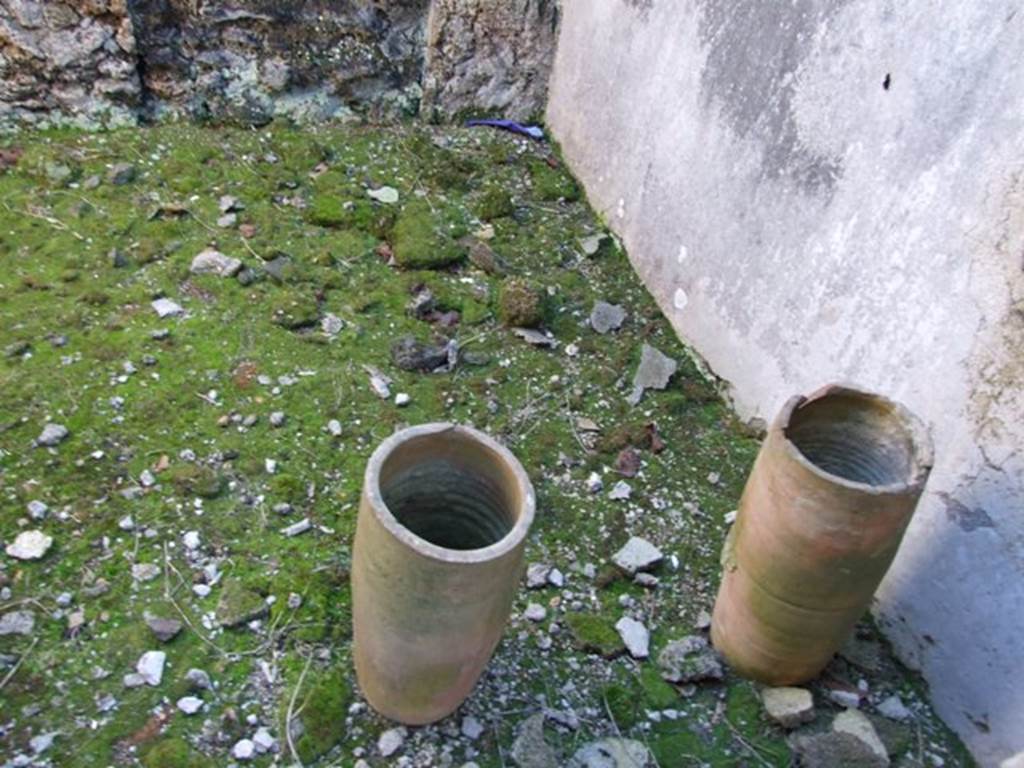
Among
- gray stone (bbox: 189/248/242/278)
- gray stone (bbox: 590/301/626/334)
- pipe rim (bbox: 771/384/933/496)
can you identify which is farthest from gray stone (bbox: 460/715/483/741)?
gray stone (bbox: 189/248/242/278)

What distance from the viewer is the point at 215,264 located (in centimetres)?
386

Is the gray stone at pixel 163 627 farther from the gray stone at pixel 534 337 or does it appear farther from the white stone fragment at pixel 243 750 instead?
the gray stone at pixel 534 337

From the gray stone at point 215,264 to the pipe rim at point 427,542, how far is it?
Result: 184 centimetres

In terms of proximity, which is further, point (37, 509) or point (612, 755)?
point (37, 509)

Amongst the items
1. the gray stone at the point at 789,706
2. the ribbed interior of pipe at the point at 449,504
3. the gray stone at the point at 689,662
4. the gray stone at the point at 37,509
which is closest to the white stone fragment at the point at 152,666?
the gray stone at the point at 37,509

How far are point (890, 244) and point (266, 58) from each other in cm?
327

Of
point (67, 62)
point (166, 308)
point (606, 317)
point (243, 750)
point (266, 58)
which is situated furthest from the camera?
point (266, 58)

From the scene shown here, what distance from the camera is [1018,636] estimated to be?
241 cm

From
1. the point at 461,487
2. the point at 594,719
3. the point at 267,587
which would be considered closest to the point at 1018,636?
the point at 594,719

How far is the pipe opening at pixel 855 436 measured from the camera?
8.06ft

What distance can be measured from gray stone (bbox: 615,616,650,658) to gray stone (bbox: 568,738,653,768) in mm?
290

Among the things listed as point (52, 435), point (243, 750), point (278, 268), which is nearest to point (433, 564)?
point (243, 750)

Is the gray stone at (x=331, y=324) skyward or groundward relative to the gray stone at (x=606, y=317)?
groundward

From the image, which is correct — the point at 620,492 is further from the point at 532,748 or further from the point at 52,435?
the point at 52,435
